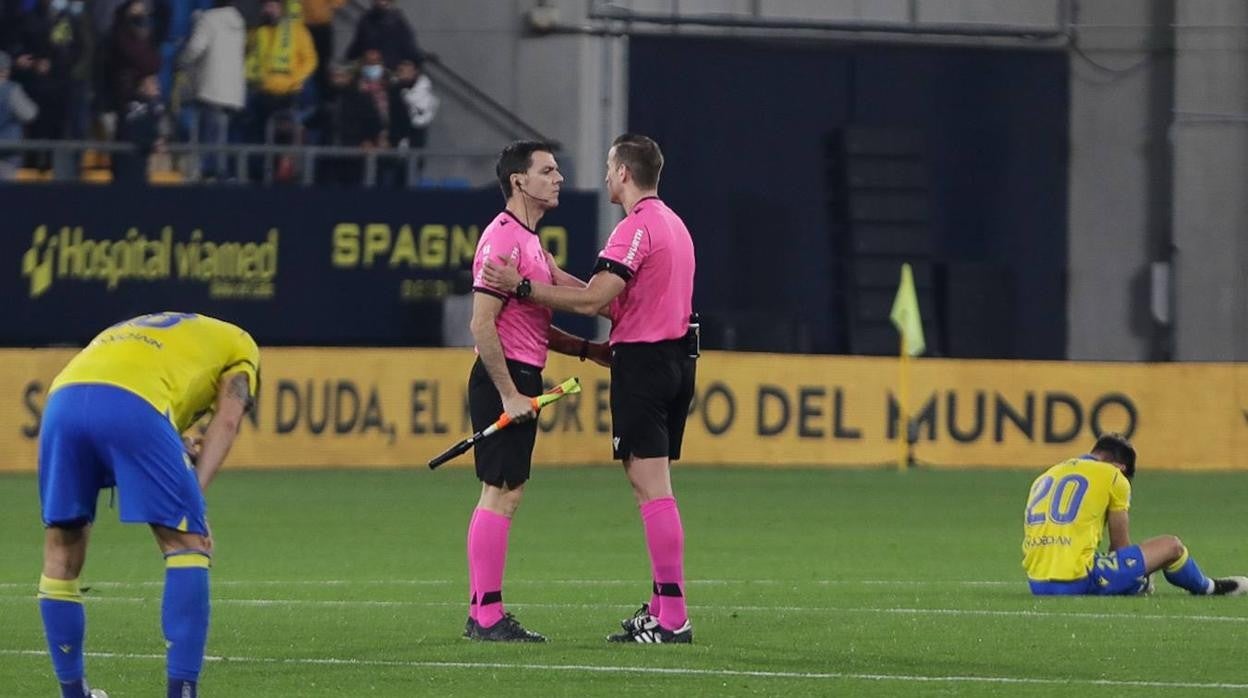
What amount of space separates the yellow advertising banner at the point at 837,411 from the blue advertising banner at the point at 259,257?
8.41 feet

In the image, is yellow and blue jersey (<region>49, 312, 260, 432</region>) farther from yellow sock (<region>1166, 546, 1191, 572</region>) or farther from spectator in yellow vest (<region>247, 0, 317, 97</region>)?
spectator in yellow vest (<region>247, 0, 317, 97</region>)

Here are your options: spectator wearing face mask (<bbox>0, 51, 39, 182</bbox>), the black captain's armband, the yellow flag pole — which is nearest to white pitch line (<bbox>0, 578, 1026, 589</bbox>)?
the black captain's armband

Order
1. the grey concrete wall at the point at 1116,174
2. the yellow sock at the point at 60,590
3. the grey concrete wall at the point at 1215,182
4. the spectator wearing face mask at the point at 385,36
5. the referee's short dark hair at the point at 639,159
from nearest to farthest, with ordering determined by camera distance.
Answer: the yellow sock at the point at 60,590 < the referee's short dark hair at the point at 639,159 < the spectator wearing face mask at the point at 385,36 < the grey concrete wall at the point at 1215,182 < the grey concrete wall at the point at 1116,174

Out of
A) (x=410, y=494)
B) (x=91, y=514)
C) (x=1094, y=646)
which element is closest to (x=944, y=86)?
(x=410, y=494)

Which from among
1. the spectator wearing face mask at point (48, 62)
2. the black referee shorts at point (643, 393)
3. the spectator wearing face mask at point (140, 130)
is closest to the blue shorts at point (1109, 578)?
the black referee shorts at point (643, 393)

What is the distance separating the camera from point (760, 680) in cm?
941

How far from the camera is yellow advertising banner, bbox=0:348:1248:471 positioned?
24.9m

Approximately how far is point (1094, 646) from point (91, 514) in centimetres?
438

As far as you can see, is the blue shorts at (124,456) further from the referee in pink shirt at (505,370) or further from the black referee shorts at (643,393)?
the black referee shorts at (643,393)

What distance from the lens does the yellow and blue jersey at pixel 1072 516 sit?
41.1ft

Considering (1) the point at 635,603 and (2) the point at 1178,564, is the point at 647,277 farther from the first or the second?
(2) the point at 1178,564

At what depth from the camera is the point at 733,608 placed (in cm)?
1232

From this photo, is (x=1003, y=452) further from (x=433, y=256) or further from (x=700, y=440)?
(x=433, y=256)

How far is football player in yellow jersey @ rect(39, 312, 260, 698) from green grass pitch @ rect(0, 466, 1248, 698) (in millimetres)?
957
